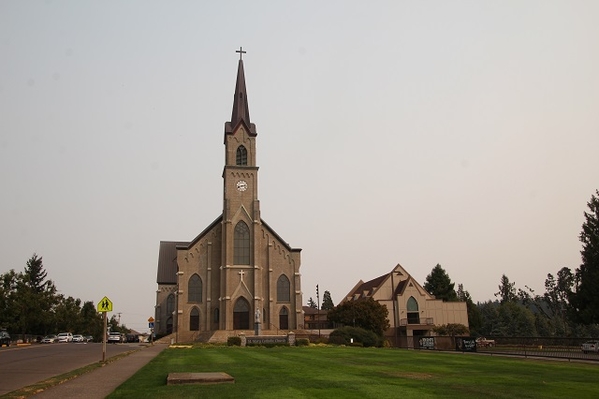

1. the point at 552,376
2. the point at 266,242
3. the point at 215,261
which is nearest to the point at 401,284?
the point at 266,242

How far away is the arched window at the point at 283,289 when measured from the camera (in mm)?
63031

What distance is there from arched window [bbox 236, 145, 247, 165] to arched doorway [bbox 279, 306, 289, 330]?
62.3ft

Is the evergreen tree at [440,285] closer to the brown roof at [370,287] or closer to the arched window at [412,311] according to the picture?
the brown roof at [370,287]

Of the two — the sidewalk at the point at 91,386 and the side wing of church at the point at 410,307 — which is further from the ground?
the side wing of church at the point at 410,307

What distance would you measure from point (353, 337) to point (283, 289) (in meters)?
18.2

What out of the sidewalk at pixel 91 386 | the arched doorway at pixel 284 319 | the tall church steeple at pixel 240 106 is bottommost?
the sidewalk at pixel 91 386

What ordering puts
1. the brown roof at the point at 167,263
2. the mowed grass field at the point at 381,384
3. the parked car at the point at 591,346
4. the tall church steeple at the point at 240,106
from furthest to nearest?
the brown roof at the point at 167,263 → the tall church steeple at the point at 240,106 → the parked car at the point at 591,346 → the mowed grass field at the point at 381,384

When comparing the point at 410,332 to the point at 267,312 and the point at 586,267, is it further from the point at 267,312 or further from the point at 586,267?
the point at 586,267

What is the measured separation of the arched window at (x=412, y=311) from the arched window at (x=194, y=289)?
32.3 meters

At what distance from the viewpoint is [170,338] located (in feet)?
190

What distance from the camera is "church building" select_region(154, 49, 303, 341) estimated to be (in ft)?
196

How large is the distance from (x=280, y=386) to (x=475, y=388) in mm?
4965

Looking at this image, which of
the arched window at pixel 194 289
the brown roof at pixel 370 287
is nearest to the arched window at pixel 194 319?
the arched window at pixel 194 289

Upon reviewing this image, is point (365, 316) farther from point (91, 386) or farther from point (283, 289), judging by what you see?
point (91, 386)
